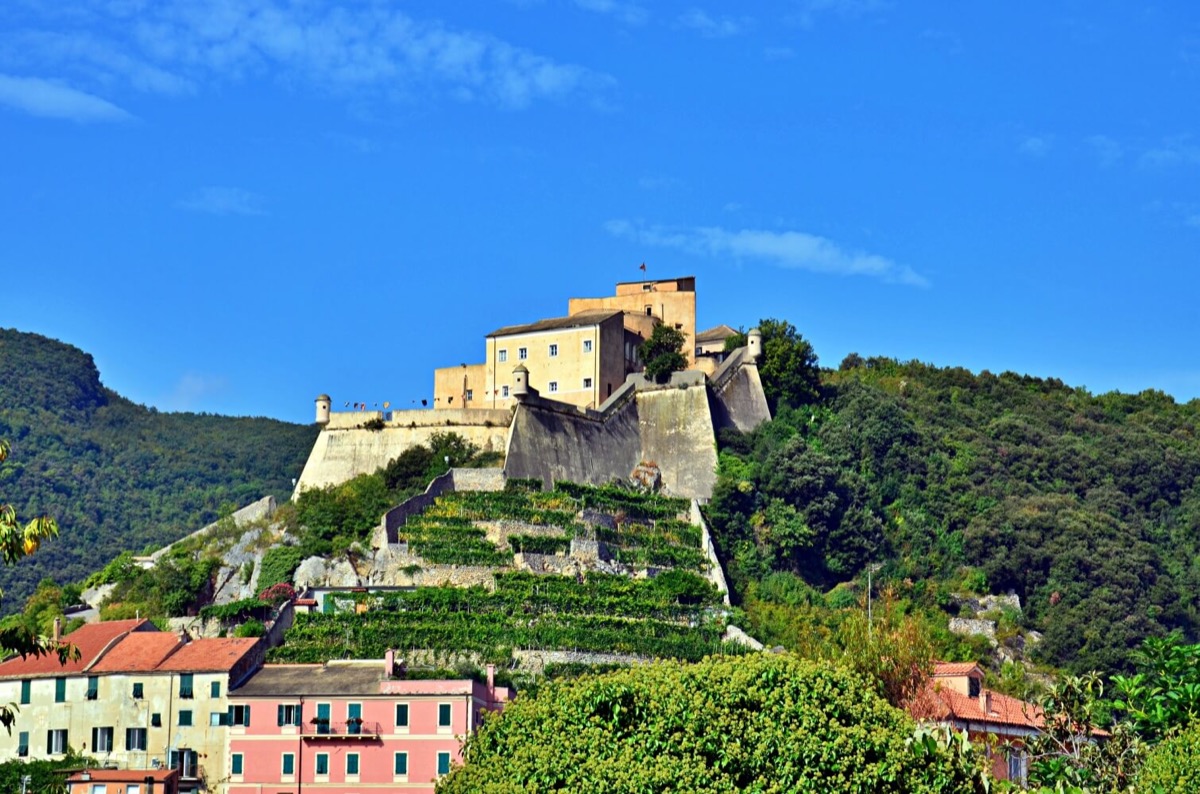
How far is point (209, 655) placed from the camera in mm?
69062

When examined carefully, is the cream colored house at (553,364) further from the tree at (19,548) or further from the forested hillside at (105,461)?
the tree at (19,548)

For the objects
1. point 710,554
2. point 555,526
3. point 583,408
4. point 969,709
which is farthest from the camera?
point 583,408

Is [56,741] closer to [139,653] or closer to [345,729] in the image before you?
[139,653]

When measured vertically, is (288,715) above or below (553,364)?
below

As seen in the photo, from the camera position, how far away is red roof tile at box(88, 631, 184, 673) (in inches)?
2687

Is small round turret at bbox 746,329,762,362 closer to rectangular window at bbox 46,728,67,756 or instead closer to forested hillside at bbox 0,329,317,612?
forested hillside at bbox 0,329,317,612

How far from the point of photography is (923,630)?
76625 mm

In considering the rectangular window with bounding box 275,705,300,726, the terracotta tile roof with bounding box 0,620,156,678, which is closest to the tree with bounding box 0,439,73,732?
the rectangular window with bounding box 275,705,300,726

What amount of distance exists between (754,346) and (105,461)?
63684 millimetres

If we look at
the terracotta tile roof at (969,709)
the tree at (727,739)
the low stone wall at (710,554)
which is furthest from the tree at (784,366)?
the tree at (727,739)

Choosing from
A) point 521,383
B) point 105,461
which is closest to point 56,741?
point 521,383

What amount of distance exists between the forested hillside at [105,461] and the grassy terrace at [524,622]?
46296 millimetres

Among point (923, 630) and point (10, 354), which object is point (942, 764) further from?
point (10, 354)

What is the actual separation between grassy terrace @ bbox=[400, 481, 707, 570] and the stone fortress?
9.44 ft
